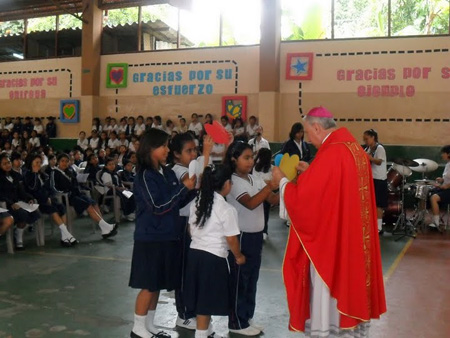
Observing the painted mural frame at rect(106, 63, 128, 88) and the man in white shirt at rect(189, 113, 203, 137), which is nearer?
the man in white shirt at rect(189, 113, 203, 137)

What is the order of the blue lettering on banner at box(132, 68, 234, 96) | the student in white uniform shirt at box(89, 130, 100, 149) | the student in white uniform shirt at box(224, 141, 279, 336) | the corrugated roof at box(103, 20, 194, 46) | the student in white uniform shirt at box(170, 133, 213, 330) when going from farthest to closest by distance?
the corrugated roof at box(103, 20, 194, 46) < the student in white uniform shirt at box(89, 130, 100, 149) < the blue lettering on banner at box(132, 68, 234, 96) < the student in white uniform shirt at box(170, 133, 213, 330) < the student in white uniform shirt at box(224, 141, 279, 336)

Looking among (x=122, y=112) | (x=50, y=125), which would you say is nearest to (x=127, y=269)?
(x=122, y=112)

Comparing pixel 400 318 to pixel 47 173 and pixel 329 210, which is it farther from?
pixel 47 173

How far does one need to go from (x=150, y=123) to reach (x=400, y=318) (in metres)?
10.0

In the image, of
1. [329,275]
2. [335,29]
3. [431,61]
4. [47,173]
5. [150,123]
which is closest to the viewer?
[329,275]

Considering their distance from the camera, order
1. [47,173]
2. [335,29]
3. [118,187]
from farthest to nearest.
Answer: [335,29]
[118,187]
[47,173]

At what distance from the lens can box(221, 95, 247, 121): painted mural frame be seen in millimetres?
12477

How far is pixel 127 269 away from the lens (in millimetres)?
5242

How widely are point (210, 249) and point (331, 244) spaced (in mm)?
726

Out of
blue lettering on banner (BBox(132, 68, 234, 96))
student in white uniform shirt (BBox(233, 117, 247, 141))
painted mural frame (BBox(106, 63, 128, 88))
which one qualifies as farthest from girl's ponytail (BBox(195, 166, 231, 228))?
painted mural frame (BBox(106, 63, 128, 88))

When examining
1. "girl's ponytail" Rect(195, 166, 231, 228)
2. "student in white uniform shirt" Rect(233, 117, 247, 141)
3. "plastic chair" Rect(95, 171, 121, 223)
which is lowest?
"plastic chair" Rect(95, 171, 121, 223)

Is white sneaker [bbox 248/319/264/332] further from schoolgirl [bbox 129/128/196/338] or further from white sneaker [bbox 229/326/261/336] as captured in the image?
schoolgirl [bbox 129/128/196/338]

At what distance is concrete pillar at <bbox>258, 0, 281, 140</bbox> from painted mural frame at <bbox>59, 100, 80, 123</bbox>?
5.27 meters

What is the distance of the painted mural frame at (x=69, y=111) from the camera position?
14.3 meters
